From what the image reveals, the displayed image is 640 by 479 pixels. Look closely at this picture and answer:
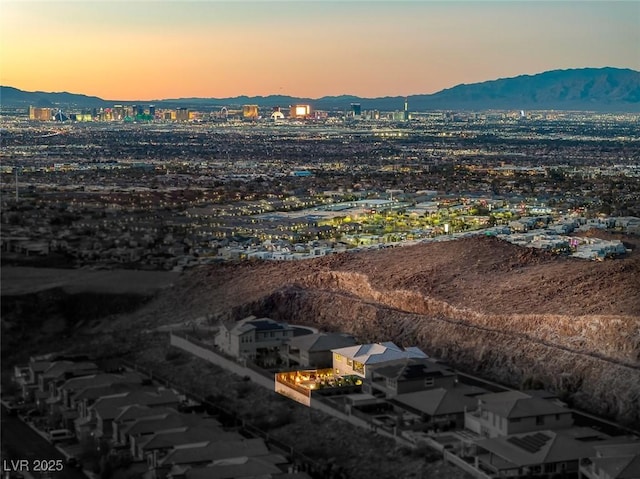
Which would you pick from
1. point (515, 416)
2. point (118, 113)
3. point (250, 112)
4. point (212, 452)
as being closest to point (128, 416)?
point (212, 452)

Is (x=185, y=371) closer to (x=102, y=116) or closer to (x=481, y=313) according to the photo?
(x=481, y=313)

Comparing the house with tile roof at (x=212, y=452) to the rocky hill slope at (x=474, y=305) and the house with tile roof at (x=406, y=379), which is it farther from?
the rocky hill slope at (x=474, y=305)

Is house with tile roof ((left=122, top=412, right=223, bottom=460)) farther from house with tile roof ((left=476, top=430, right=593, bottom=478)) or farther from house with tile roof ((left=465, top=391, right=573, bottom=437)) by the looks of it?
house with tile roof ((left=476, top=430, right=593, bottom=478))

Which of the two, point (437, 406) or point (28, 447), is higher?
point (437, 406)

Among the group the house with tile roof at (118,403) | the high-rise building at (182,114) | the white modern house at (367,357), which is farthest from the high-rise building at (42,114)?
the high-rise building at (182,114)

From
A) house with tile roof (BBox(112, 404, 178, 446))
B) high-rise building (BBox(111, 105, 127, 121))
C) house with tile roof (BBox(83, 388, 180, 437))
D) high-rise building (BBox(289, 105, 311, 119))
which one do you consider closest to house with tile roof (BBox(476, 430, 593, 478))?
house with tile roof (BBox(112, 404, 178, 446))

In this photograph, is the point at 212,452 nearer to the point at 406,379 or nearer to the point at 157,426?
the point at 157,426
